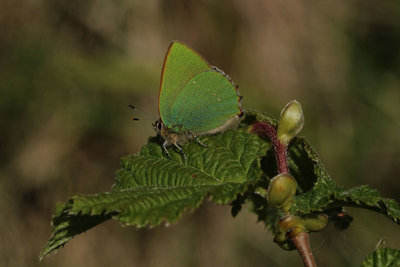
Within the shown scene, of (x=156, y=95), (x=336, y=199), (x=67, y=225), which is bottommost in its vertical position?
(x=156, y=95)

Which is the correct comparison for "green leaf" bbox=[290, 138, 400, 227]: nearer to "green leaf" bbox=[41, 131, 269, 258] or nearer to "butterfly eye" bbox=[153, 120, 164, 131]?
"green leaf" bbox=[41, 131, 269, 258]

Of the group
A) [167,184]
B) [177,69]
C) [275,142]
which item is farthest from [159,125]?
[275,142]

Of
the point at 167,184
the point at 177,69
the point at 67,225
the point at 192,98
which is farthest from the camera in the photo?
the point at 192,98

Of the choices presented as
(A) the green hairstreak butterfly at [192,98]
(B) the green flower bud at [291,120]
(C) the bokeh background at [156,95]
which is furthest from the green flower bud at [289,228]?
(C) the bokeh background at [156,95]

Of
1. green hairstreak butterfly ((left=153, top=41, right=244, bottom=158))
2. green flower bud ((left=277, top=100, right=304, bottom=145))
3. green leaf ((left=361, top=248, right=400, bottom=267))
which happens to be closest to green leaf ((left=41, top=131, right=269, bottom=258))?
green flower bud ((left=277, top=100, right=304, bottom=145))

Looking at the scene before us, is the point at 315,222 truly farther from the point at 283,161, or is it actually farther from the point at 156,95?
the point at 156,95

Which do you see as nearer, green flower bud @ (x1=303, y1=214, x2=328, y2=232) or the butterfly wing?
green flower bud @ (x1=303, y1=214, x2=328, y2=232)

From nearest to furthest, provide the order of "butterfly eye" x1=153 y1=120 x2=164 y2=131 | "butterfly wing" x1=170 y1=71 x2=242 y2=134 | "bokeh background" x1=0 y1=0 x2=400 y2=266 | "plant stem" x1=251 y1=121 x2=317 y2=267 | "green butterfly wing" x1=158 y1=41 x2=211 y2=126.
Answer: "plant stem" x1=251 y1=121 x2=317 y2=267 < "green butterfly wing" x1=158 y1=41 x2=211 y2=126 < "butterfly wing" x1=170 y1=71 x2=242 y2=134 < "butterfly eye" x1=153 y1=120 x2=164 y2=131 < "bokeh background" x1=0 y1=0 x2=400 y2=266

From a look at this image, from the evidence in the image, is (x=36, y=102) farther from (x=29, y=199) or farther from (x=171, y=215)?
(x=171, y=215)
